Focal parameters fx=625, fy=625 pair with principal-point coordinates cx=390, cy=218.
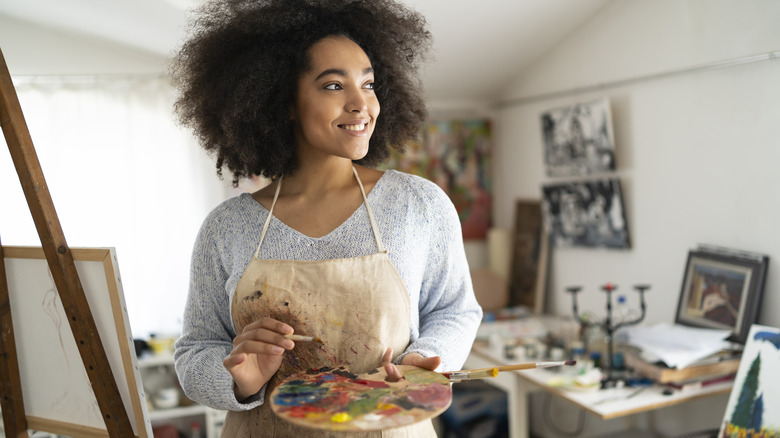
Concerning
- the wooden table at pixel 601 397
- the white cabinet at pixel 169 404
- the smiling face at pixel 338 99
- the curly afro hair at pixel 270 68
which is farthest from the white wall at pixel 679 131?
the white cabinet at pixel 169 404

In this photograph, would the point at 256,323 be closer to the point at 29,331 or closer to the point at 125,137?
the point at 29,331

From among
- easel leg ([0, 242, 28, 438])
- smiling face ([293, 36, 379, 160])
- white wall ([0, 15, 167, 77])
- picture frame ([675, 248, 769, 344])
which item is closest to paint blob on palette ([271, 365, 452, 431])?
smiling face ([293, 36, 379, 160])

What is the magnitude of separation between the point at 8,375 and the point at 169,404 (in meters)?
1.68

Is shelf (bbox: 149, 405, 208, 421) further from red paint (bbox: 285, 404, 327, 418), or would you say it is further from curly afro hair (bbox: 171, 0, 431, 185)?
red paint (bbox: 285, 404, 327, 418)

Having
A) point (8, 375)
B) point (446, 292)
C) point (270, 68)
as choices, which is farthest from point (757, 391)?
point (8, 375)

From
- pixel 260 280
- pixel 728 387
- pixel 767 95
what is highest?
pixel 767 95

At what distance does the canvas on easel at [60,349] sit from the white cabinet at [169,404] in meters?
1.45

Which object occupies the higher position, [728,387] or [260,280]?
[260,280]

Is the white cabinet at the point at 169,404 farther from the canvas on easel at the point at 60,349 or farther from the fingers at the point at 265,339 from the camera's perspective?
the fingers at the point at 265,339

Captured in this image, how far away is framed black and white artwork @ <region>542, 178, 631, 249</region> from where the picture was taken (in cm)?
276

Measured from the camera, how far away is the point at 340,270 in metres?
1.17

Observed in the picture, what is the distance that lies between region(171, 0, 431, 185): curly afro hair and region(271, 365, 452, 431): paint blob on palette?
49cm

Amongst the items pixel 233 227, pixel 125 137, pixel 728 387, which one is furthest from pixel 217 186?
pixel 728 387

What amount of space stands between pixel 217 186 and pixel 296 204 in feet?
7.36
